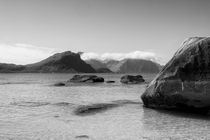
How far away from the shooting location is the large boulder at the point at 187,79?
16172mm

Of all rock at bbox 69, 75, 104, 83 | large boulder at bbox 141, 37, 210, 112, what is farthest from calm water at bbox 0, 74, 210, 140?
rock at bbox 69, 75, 104, 83

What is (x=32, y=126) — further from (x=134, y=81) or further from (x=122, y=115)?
(x=134, y=81)

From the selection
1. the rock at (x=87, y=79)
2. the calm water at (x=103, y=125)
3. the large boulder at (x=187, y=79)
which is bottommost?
the calm water at (x=103, y=125)

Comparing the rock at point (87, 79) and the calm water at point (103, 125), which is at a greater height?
the rock at point (87, 79)

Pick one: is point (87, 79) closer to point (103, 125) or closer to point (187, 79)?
point (187, 79)

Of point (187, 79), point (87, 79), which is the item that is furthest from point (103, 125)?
point (87, 79)

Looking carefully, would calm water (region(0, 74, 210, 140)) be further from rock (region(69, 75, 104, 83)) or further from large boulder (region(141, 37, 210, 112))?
rock (region(69, 75, 104, 83))

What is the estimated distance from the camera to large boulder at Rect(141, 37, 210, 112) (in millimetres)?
16172

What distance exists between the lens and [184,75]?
55.5 ft

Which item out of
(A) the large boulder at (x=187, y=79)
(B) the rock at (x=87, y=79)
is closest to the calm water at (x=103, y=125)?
(A) the large boulder at (x=187, y=79)

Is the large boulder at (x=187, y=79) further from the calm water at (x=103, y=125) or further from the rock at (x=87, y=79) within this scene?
the rock at (x=87, y=79)

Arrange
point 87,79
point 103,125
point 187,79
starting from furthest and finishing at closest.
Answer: point 87,79 → point 187,79 → point 103,125

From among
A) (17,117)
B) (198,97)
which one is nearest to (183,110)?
(198,97)

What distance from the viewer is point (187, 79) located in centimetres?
1667
